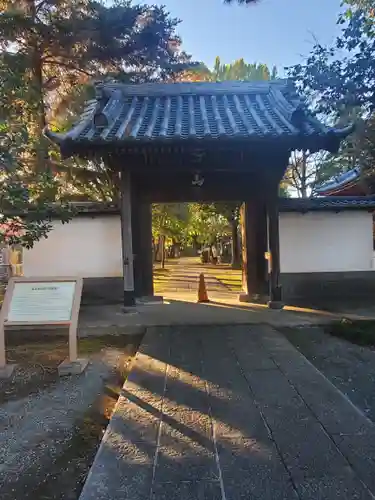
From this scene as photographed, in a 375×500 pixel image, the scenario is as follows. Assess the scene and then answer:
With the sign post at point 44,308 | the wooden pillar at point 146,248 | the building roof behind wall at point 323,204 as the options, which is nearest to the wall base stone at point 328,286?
the building roof behind wall at point 323,204

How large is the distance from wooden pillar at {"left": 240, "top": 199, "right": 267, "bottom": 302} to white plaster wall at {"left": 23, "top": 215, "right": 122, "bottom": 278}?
2987mm

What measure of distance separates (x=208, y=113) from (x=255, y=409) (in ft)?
21.5

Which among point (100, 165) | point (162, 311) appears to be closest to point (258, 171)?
point (162, 311)

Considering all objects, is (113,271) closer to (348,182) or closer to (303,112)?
(303,112)

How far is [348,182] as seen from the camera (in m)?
12.1

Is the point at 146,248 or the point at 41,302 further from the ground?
the point at 146,248

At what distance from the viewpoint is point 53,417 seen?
11.3 feet

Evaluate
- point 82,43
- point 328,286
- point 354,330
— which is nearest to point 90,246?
point 328,286

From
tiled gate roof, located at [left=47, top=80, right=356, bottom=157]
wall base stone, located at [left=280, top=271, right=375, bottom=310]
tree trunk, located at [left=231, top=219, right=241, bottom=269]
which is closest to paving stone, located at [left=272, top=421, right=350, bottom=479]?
tiled gate roof, located at [left=47, top=80, right=356, bottom=157]

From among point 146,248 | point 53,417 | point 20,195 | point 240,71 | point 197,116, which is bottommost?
point 53,417

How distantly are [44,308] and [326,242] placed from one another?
640 centimetres

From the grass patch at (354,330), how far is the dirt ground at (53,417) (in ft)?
10.2

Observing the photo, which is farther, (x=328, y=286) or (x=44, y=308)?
(x=328, y=286)

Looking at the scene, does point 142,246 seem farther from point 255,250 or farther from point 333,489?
point 333,489
